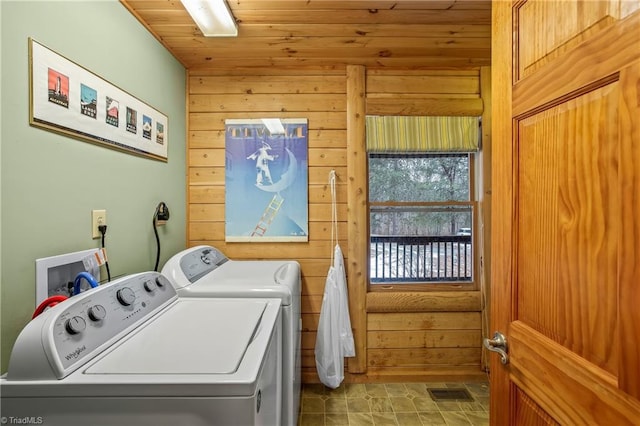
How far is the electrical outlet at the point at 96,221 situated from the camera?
125 cm

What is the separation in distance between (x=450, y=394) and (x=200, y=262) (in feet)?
6.51

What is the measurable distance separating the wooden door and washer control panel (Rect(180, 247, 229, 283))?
142 centimetres

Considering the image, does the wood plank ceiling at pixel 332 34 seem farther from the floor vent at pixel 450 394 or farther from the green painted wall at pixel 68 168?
the floor vent at pixel 450 394

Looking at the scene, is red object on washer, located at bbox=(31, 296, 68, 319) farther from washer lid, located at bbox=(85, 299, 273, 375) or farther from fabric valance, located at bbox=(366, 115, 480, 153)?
fabric valance, located at bbox=(366, 115, 480, 153)

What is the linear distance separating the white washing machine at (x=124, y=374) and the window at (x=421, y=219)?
1569 mm

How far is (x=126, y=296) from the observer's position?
1.07 meters

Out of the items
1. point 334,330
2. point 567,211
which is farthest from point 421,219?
point 567,211

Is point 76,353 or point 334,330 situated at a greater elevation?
point 76,353

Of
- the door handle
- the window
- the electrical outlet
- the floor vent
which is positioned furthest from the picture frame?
the floor vent

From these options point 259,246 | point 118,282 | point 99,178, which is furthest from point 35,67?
point 259,246

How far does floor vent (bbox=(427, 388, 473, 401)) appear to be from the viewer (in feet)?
Answer: 6.77

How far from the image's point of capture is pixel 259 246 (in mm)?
2227

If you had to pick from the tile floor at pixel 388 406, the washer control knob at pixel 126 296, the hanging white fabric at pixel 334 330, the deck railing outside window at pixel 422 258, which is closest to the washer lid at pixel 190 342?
the washer control knob at pixel 126 296

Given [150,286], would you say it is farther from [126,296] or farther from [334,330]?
[334,330]
